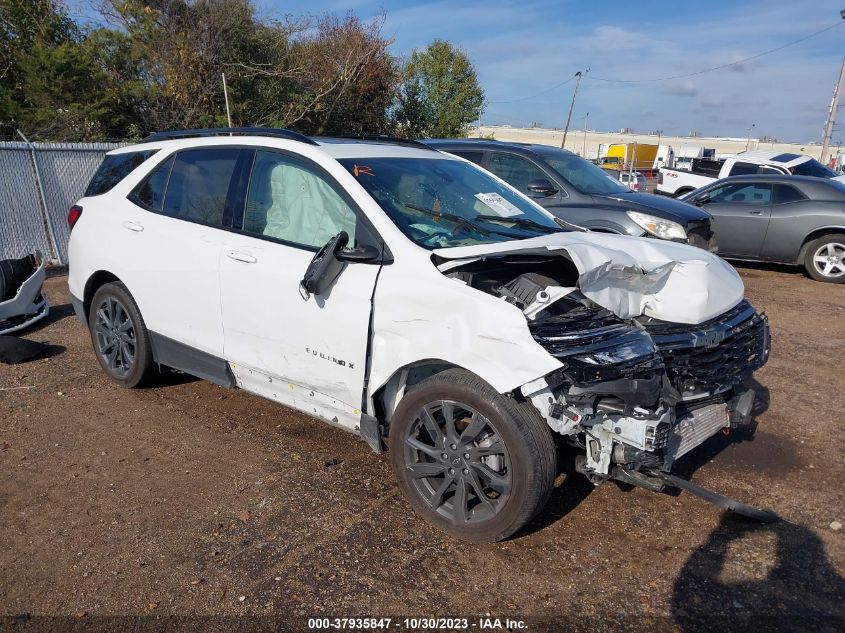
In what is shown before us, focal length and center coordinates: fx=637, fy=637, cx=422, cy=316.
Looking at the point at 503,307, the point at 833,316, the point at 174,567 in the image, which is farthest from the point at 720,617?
the point at 833,316

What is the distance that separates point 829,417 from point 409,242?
3.57 meters

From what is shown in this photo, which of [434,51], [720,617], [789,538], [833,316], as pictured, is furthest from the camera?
[434,51]

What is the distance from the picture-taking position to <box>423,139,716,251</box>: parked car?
7.71 meters

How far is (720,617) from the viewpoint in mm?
2676

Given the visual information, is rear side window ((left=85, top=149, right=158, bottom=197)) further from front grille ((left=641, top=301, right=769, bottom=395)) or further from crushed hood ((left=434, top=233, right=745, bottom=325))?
front grille ((left=641, top=301, right=769, bottom=395))

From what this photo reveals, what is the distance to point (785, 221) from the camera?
10000 millimetres

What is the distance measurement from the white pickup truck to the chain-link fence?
43.8 ft

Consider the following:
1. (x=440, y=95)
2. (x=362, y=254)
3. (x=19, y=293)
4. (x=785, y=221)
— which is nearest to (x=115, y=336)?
(x=19, y=293)

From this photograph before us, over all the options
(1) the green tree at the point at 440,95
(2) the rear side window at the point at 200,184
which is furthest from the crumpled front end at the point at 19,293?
(1) the green tree at the point at 440,95

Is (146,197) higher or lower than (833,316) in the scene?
higher

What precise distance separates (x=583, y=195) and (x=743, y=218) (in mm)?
3945

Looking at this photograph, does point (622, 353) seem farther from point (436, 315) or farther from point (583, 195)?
point (583, 195)

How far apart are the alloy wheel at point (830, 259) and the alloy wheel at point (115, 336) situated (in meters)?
9.66

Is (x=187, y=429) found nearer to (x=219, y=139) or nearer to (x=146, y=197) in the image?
(x=146, y=197)
